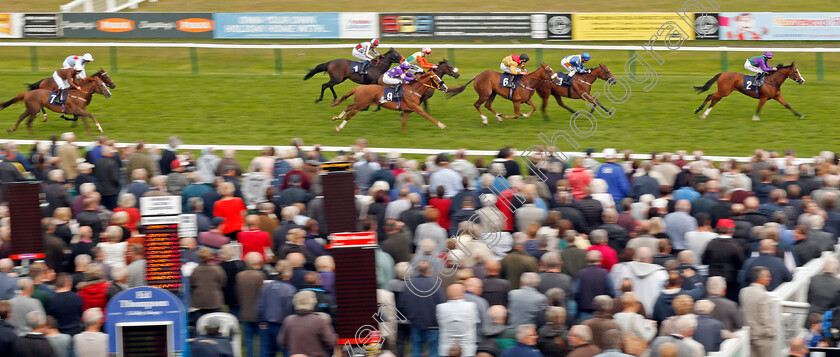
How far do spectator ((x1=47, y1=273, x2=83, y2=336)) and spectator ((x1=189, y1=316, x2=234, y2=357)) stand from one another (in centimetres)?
143

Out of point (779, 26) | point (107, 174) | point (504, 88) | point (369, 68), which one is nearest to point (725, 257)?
point (107, 174)

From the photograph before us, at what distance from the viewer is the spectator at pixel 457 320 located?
25.9ft

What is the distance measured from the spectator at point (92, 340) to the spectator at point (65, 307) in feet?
2.44

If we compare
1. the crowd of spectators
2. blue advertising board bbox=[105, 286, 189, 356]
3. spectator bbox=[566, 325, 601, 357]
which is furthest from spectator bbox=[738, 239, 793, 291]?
blue advertising board bbox=[105, 286, 189, 356]

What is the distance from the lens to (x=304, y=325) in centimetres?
775

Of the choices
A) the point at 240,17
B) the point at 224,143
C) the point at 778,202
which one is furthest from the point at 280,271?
the point at 240,17

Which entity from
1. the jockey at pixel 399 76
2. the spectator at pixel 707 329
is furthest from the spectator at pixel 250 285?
the jockey at pixel 399 76

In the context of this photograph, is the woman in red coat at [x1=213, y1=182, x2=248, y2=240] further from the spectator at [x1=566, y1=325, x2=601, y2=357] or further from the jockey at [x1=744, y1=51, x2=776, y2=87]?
the jockey at [x1=744, y1=51, x2=776, y2=87]

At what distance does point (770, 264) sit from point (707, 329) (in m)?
1.65

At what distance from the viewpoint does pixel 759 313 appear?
27.1 ft

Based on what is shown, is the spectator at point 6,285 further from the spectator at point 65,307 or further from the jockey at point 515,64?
the jockey at point 515,64

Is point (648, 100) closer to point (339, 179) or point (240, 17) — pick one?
point (240, 17)

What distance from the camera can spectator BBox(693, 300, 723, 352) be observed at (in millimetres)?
7477

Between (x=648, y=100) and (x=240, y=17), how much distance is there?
10.2 metres
